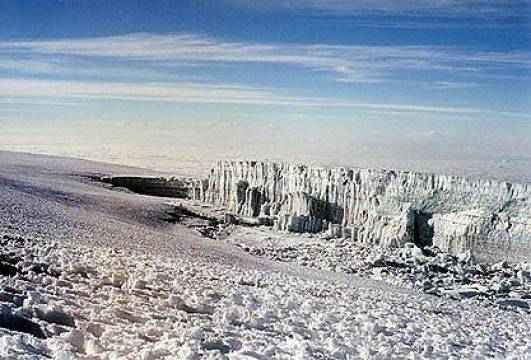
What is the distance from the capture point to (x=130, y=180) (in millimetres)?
30500

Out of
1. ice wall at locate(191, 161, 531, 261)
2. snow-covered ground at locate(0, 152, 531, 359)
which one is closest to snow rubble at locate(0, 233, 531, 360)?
snow-covered ground at locate(0, 152, 531, 359)

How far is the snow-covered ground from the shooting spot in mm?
6594

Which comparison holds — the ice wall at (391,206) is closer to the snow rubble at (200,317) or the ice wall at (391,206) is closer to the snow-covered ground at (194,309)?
the snow-covered ground at (194,309)

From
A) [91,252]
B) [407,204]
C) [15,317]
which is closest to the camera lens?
[15,317]

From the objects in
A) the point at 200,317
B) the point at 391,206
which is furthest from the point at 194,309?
the point at 391,206

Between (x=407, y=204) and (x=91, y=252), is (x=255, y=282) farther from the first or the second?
(x=407, y=204)

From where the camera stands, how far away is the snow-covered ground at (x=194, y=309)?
260 inches

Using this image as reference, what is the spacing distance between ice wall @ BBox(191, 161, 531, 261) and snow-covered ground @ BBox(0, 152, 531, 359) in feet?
14.8

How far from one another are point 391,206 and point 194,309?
522 inches

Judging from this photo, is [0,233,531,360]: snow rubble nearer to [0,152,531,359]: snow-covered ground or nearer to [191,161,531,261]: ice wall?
[0,152,531,359]: snow-covered ground

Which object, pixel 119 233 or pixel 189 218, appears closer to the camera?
pixel 119 233

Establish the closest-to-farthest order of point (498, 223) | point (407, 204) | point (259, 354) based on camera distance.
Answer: point (259, 354) < point (498, 223) < point (407, 204)

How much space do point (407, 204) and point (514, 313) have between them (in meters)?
7.30

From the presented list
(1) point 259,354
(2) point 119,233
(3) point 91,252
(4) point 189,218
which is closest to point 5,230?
(3) point 91,252
